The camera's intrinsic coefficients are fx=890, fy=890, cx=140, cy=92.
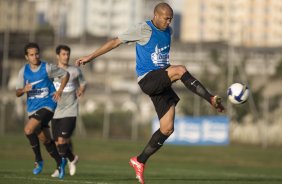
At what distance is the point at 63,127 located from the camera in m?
19.5

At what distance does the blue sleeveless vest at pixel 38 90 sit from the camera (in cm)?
1850

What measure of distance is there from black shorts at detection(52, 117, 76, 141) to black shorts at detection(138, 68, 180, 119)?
4688 millimetres

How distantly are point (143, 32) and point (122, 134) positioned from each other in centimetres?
3285

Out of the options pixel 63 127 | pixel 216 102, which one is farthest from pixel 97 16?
pixel 216 102

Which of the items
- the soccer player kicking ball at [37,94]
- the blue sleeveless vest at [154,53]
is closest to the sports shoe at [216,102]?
the blue sleeveless vest at [154,53]

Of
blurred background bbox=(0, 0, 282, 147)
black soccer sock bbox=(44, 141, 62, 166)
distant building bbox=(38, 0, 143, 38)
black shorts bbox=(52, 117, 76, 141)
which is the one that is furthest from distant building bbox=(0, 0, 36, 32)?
distant building bbox=(38, 0, 143, 38)

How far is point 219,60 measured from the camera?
156ft

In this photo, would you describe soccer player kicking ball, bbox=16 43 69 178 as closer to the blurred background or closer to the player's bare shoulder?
the player's bare shoulder

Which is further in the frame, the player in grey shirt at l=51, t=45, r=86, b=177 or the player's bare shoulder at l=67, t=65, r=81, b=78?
the player's bare shoulder at l=67, t=65, r=81, b=78

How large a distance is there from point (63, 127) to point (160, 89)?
5148mm

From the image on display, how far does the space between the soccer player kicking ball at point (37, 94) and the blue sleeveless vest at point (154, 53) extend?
11.9ft

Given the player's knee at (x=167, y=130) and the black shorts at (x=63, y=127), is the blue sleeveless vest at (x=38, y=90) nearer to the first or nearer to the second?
the black shorts at (x=63, y=127)

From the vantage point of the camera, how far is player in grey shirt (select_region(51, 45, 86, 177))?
19281 mm

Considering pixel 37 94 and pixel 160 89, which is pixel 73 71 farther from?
pixel 160 89
